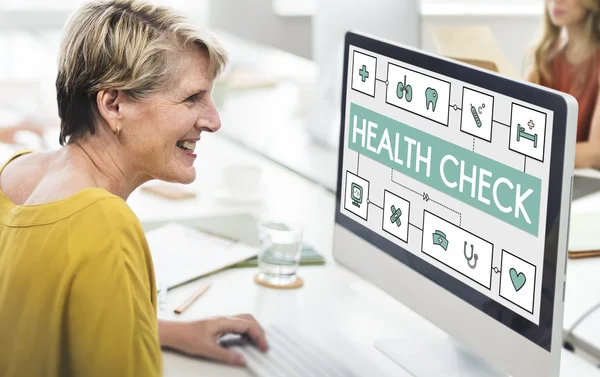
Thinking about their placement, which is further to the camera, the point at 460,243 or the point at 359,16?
the point at 359,16

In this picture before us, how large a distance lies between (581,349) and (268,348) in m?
0.52

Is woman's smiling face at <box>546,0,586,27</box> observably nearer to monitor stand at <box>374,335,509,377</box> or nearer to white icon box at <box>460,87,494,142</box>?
monitor stand at <box>374,335,509,377</box>

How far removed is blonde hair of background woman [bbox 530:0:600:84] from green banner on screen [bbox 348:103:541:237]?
167 cm

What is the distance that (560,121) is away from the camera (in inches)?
42.9

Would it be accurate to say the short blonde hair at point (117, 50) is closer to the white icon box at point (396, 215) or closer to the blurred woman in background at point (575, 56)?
the white icon box at point (396, 215)

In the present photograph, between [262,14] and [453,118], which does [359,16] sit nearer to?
[262,14]

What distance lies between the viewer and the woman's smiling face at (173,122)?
1.29 m

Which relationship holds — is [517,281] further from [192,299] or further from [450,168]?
[192,299]

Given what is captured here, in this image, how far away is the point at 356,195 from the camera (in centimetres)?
152

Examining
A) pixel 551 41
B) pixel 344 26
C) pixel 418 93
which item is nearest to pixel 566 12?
pixel 551 41

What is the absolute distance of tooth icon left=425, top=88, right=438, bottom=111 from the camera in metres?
1.32

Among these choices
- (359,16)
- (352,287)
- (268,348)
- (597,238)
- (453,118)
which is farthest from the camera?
(359,16)

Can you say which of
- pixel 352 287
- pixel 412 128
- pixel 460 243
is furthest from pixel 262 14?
pixel 460 243

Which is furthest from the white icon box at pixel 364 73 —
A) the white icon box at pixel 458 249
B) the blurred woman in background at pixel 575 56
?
the blurred woman in background at pixel 575 56
